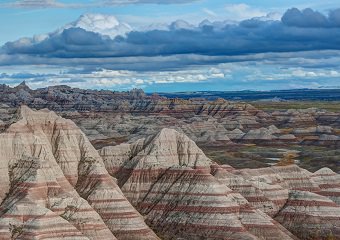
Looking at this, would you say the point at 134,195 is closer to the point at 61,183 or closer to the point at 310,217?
the point at 61,183

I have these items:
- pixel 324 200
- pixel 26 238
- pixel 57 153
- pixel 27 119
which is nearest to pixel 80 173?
pixel 57 153

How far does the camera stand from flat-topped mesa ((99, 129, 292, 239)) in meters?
88.1

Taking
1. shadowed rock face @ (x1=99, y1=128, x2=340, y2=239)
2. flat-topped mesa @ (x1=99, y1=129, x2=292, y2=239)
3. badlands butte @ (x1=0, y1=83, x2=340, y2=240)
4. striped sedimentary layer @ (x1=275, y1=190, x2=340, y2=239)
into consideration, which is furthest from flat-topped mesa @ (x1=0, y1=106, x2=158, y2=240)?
striped sedimentary layer @ (x1=275, y1=190, x2=340, y2=239)

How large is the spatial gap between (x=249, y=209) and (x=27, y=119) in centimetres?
3155

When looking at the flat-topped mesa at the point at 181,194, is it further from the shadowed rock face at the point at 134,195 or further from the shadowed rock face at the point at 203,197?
the shadowed rock face at the point at 134,195

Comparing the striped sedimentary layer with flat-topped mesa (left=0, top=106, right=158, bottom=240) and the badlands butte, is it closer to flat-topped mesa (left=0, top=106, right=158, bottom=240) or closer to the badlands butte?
the badlands butte

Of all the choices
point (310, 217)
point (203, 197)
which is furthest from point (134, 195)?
point (310, 217)

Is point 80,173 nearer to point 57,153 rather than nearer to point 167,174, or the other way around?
point 57,153

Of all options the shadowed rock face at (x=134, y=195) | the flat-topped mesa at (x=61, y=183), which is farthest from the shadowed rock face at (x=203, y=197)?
the flat-topped mesa at (x=61, y=183)

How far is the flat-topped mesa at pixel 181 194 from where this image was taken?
289 feet

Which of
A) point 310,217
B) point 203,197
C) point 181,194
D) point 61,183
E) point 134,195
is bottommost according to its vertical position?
point 310,217

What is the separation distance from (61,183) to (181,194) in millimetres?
16885

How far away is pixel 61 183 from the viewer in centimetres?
8450

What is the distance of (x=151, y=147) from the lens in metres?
103
